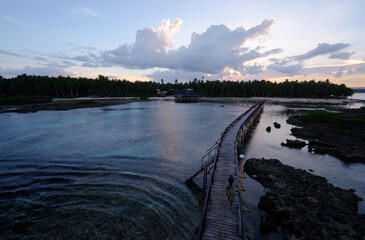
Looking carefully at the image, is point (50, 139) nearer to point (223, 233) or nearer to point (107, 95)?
point (223, 233)

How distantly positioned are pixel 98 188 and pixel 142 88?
153803mm

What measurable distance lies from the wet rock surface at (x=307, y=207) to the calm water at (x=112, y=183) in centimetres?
111

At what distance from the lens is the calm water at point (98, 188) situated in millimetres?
11984

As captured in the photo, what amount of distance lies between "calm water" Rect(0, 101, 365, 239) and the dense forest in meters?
92.7

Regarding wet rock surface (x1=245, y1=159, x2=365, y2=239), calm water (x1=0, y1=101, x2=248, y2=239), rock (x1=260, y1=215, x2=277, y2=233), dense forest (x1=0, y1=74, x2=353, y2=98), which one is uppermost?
dense forest (x1=0, y1=74, x2=353, y2=98)

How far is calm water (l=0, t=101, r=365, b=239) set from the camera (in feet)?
39.6

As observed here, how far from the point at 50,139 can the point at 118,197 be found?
26.4 metres

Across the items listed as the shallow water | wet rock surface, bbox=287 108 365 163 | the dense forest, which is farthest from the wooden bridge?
the dense forest

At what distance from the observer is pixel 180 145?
→ 1174 inches

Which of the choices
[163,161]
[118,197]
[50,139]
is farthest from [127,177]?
[50,139]

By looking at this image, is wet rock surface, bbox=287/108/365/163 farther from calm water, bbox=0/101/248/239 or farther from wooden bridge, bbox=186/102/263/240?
wooden bridge, bbox=186/102/263/240

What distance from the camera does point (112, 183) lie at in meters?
17.6

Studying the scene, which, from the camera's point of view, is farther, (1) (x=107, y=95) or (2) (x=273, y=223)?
(1) (x=107, y=95)

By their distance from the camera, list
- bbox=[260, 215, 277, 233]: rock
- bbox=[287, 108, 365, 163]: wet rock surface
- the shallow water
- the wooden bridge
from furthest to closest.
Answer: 1. bbox=[287, 108, 365, 163]: wet rock surface
2. the shallow water
3. bbox=[260, 215, 277, 233]: rock
4. the wooden bridge
